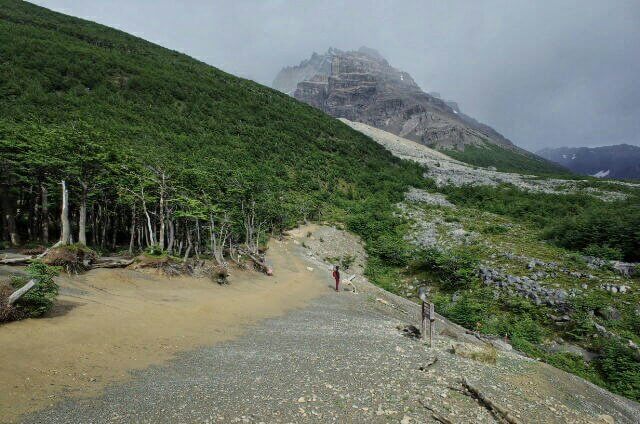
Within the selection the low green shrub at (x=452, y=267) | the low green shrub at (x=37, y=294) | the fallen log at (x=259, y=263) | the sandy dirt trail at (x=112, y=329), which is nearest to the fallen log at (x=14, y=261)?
the sandy dirt trail at (x=112, y=329)

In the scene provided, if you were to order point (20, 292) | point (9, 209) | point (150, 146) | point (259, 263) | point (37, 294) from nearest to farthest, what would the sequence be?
point (20, 292), point (37, 294), point (9, 209), point (259, 263), point (150, 146)

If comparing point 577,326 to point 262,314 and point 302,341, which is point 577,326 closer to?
point 302,341

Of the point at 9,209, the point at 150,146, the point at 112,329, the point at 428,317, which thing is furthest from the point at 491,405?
the point at 150,146

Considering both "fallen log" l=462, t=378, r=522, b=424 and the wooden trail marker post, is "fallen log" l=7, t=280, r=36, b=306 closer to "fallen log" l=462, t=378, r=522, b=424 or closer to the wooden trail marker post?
"fallen log" l=462, t=378, r=522, b=424

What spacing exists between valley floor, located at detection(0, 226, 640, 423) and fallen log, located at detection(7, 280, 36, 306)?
2.53ft

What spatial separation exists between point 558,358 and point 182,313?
18009 mm

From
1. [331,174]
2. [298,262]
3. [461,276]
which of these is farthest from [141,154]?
[331,174]

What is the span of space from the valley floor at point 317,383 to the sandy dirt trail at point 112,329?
0.44 ft

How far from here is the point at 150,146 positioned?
31.0 m

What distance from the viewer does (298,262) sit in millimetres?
31266

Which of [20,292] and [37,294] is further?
[37,294]

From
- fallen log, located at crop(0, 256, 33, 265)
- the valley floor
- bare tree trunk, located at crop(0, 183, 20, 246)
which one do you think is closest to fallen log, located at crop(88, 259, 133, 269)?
fallen log, located at crop(0, 256, 33, 265)

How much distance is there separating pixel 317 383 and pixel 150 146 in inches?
1185

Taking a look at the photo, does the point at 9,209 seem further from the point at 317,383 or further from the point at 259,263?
the point at 317,383
